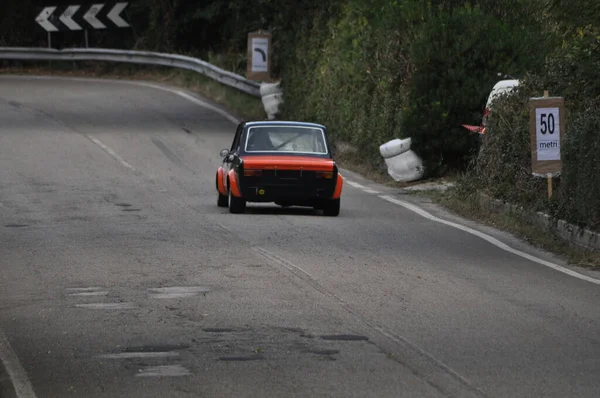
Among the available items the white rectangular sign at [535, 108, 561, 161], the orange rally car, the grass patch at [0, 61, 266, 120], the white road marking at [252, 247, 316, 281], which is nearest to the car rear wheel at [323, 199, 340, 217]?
the orange rally car

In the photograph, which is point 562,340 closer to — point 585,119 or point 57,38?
point 585,119

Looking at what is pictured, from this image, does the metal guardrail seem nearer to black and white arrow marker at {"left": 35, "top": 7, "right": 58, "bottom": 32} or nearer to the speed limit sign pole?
black and white arrow marker at {"left": 35, "top": 7, "right": 58, "bottom": 32}

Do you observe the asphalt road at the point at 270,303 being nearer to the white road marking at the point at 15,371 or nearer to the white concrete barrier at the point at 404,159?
the white road marking at the point at 15,371

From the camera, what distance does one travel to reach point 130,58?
43625 mm

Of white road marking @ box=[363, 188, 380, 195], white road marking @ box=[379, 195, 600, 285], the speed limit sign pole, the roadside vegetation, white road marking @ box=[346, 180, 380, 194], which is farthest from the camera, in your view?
white road marking @ box=[346, 180, 380, 194]

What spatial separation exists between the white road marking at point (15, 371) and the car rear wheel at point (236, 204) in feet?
28.4

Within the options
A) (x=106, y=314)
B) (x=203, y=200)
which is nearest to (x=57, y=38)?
(x=203, y=200)

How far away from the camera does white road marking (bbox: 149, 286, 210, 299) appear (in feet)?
38.0

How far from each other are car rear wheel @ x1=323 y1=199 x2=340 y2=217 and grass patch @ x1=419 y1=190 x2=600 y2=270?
6.53 ft

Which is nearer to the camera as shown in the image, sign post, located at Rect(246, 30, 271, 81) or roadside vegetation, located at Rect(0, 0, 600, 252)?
roadside vegetation, located at Rect(0, 0, 600, 252)

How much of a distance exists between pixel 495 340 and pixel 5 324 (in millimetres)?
3768

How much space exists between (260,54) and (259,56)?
6cm

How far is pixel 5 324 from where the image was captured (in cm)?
1034

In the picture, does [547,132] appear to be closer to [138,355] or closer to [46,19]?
[138,355]
